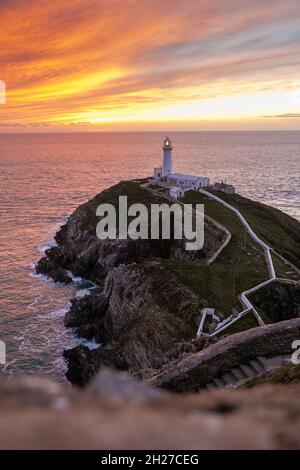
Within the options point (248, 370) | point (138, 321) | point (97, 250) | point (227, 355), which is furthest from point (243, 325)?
point (97, 250)

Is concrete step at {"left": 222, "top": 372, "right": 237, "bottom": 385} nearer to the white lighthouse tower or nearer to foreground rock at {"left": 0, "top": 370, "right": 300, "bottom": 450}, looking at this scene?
foreground rock at {"left": 0, "top": 370, "right": 300, "bottom": 450}

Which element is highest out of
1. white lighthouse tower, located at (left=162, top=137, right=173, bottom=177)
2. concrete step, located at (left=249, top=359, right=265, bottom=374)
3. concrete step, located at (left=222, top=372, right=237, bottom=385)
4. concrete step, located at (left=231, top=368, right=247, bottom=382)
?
white lighthouse tower, located at (left=162, top=137, right=173, bottom=177)

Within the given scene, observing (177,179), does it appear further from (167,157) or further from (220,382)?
(220,382)

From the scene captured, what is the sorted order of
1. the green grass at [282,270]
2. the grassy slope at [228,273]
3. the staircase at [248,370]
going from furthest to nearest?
the green grass at [282,270] → the grassy slope at [228,273] → the staircase at [248,370]

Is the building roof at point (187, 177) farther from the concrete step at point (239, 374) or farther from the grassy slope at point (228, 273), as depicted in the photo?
the concrete step at point (239, 374)

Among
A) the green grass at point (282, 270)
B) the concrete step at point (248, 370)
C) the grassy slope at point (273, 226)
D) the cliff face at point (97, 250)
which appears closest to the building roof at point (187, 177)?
the grassy slope at point (273, 226)

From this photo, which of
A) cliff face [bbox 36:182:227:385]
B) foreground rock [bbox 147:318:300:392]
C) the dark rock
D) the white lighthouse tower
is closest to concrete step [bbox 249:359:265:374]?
foreground rock [bbox 147:318:300:392]
